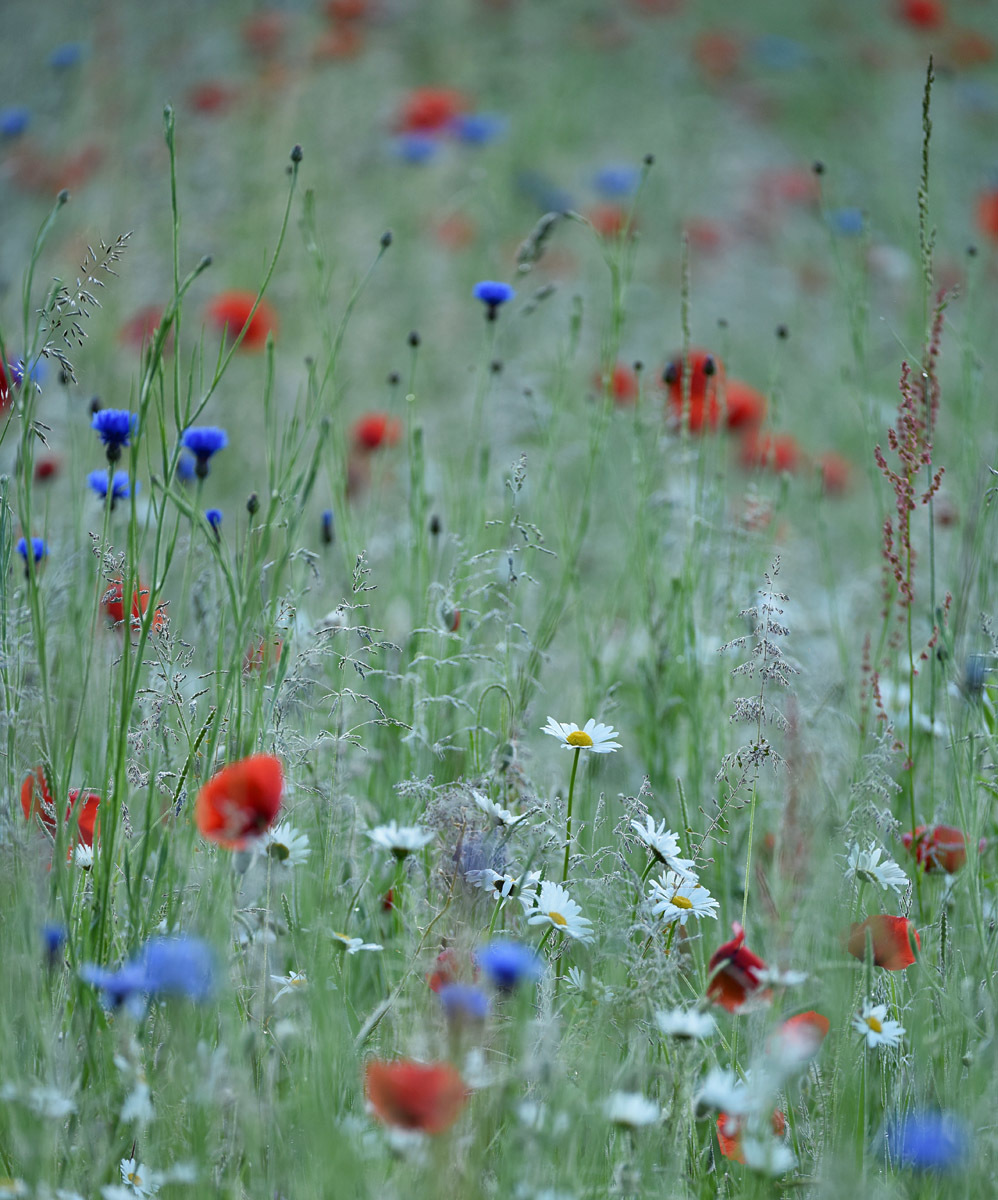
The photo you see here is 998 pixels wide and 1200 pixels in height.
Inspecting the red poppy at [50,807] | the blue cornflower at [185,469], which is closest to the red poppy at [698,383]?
the blue cornflower at [185,469]

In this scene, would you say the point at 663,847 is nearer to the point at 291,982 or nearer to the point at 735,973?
the point at 735,973

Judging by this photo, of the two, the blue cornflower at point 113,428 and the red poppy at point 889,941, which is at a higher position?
the blue cornflower at point 113,428

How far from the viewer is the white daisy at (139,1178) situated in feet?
2.36

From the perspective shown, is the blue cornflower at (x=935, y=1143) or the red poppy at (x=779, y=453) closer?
the blue cornflower at (x=935, y=1143)

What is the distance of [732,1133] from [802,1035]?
0.51ft

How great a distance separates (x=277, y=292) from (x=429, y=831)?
2.83m

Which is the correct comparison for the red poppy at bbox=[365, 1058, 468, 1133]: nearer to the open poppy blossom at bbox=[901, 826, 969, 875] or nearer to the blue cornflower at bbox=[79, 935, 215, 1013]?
the blue cornflower at bbox=[79, 935, 215, 1013]

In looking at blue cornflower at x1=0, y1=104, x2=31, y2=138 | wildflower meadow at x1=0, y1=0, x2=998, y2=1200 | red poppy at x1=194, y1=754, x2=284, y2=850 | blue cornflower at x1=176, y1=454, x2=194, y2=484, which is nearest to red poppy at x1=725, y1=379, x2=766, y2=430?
wildflower meadow at x1=0, y1=0, x2=998, y2=1200

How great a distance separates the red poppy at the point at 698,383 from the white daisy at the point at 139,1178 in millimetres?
992

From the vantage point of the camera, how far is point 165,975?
2.20ft

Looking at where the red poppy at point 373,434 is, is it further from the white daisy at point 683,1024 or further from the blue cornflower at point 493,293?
the white daisy at point 683,1024

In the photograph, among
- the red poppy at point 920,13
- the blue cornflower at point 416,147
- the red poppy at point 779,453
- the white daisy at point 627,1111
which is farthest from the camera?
the red poppy at point 920,13

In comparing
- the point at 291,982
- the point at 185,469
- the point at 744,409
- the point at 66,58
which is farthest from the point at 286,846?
the point at 66,58

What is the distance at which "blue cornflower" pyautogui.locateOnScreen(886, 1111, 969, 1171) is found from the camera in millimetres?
700
